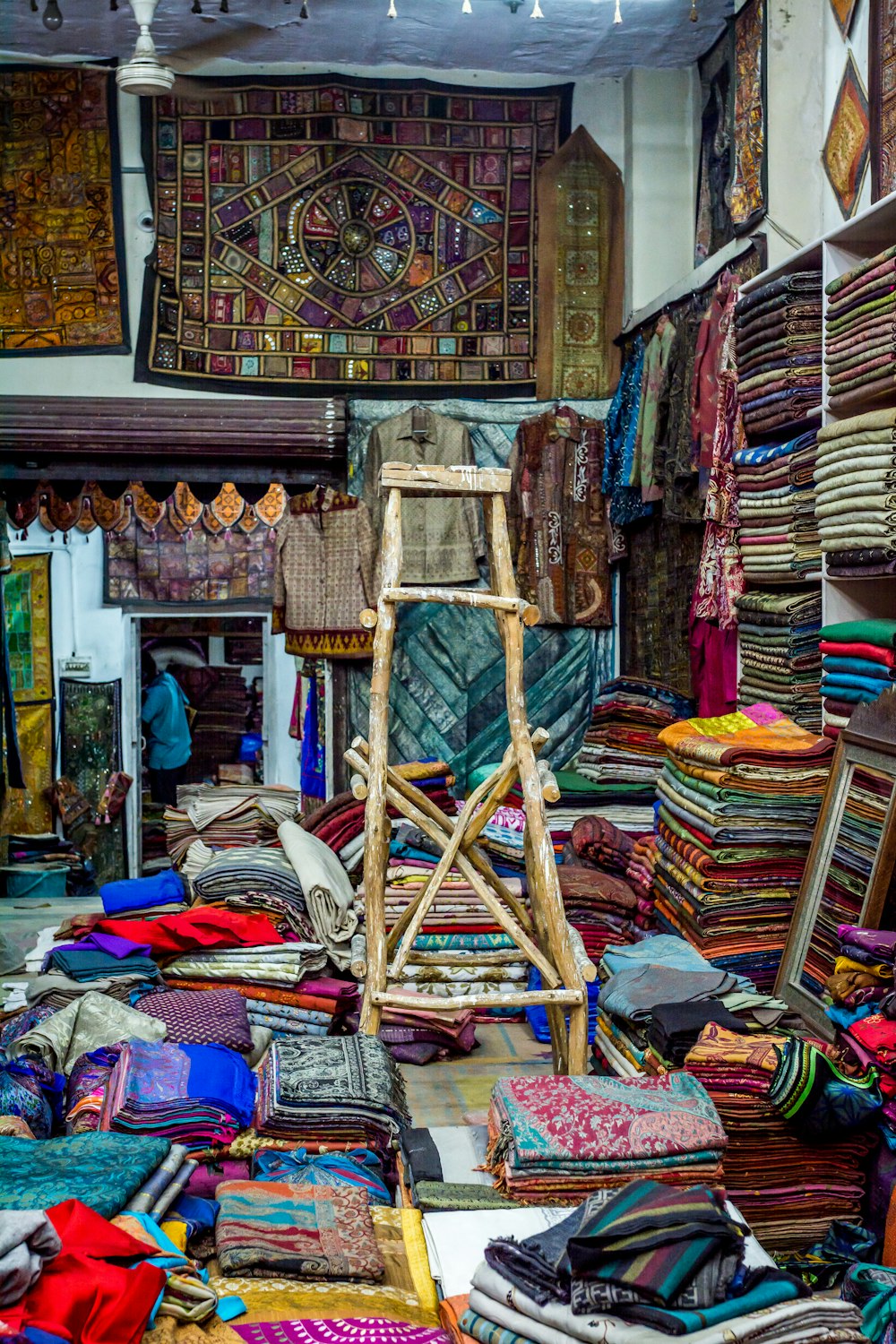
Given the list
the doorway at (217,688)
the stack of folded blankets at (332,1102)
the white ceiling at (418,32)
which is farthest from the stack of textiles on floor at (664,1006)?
the doorway at (217,688)

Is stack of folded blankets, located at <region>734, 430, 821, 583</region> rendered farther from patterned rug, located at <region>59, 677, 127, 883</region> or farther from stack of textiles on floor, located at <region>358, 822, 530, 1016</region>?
patterned rug, located at <region>59, 677, 127, 883</region>

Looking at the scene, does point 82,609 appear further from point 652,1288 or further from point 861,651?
point 652,1288

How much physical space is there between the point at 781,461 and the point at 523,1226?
9.00ft

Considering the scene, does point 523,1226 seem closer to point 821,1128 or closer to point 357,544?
point 821,1128

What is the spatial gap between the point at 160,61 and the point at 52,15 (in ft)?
1.97

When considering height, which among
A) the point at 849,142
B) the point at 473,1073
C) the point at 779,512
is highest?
the point at 849,142

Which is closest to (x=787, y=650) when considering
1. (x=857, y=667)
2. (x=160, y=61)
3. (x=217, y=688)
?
(x=857, y=667)

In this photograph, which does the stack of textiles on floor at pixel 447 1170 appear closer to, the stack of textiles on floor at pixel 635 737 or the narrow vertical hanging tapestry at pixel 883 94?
the narrow vertical hanging tapestry at pixel 883 94

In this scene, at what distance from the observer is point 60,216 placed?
22.9 ft

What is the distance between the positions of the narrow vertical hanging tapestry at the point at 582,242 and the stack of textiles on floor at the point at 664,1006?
13.2 ft

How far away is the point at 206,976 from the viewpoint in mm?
4750

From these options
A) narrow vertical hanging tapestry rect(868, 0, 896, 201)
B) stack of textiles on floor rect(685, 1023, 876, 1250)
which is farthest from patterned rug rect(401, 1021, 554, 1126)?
narrow vertical hanging tapestry rect(868, 0, 896, 201)

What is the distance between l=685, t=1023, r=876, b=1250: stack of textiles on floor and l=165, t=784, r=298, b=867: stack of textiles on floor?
309 cm

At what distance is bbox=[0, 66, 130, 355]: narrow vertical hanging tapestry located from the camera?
22.6 ft
